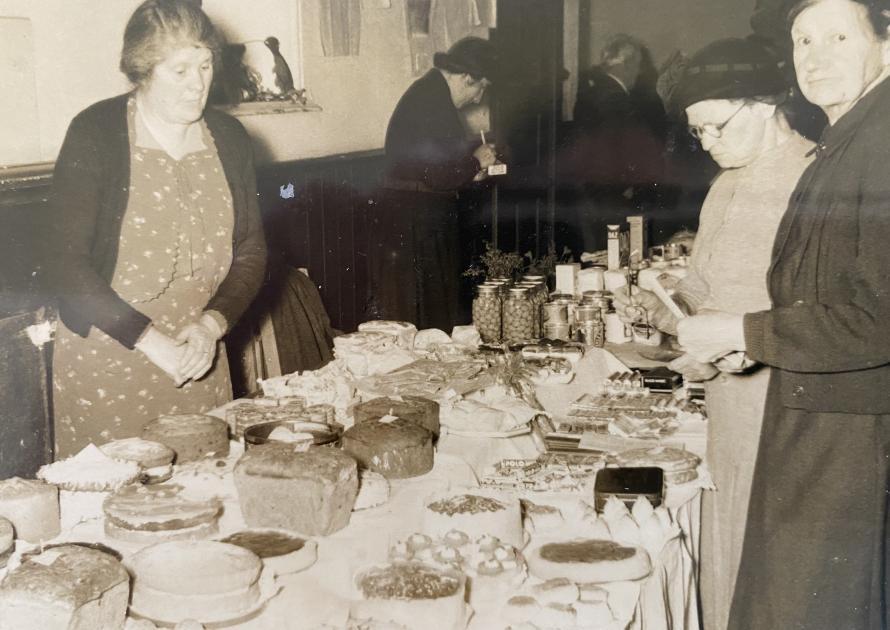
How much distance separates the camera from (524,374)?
2.73 m

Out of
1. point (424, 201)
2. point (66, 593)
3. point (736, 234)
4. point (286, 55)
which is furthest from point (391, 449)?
point (424, 201)

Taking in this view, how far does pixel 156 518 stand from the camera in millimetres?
1487

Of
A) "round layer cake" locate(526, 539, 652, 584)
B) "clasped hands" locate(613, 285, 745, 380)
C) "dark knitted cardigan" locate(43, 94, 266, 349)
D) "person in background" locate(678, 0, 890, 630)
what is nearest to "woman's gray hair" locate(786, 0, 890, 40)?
"person in background" locate(678, 0, 890, 630)

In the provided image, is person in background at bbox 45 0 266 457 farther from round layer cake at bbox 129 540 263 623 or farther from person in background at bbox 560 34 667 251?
person in background at bbox 560 34 667 251

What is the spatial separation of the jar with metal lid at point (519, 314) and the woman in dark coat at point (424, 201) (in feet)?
3.73

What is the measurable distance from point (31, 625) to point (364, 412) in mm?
1033

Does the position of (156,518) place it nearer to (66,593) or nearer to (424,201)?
(66,593)

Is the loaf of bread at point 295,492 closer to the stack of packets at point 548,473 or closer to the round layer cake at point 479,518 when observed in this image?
the round layer cake at point 479,518

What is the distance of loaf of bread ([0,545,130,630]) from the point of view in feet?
3.77

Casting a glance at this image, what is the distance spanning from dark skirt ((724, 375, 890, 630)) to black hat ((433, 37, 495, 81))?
339 cm

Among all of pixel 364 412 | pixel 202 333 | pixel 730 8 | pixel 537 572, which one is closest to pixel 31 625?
pixel 537 572

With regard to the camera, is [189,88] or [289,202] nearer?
[189,88]

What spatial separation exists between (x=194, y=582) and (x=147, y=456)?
1.94ft

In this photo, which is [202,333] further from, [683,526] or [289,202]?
Result: [683,526]
